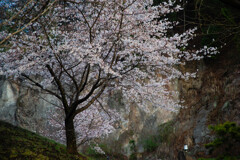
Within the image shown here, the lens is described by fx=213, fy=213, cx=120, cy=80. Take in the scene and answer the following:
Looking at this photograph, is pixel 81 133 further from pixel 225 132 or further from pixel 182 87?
pixel 225 132

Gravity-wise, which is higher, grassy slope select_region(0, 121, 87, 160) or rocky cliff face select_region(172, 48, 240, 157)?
rocky cliff face select_region(172, 48, 240, 157)

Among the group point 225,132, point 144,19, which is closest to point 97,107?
point 144,19

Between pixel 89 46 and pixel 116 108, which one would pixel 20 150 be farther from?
pixel 116 108

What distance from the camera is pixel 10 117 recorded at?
614 inches

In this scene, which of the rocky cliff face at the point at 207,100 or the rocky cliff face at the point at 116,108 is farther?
the rocky cliff face at the point at 116,108

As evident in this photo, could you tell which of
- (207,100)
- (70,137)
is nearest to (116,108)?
(207,100)

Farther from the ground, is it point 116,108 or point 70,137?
point 116,108

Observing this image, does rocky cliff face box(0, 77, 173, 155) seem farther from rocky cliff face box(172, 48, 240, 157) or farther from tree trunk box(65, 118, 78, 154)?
tree trunk box(65, 118, 78, 154)

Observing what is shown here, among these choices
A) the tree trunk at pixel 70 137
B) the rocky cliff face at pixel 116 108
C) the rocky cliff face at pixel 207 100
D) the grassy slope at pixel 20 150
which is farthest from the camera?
the rocky cliff face at pixel 116 108

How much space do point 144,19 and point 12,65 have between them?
4.46m

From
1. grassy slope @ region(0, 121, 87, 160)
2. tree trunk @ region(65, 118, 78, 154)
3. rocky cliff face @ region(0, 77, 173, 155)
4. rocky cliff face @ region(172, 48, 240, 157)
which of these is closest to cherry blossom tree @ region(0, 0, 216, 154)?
tree trunk @ region(65, 118, 78, 154)

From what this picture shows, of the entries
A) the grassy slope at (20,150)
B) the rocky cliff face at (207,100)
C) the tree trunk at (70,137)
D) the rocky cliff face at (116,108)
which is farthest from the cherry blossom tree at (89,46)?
the rocky cliff face at (116,108)

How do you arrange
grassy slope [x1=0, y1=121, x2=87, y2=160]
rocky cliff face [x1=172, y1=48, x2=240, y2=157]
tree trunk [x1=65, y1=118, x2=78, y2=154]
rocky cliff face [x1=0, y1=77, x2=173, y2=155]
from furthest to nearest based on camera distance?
rocky cliff face [x1=0, y1=77, x2=173, y2=155], rocky cliff face [x1=172, y1=48, x2=240, y2=157], tree trunk [x1=65, y1=118, x2=78, y2=154], grassy slope [x1=0, y1=121, x2=87, y2=160]

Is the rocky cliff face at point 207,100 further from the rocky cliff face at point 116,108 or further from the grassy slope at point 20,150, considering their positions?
the grassy slope at point 20,150
